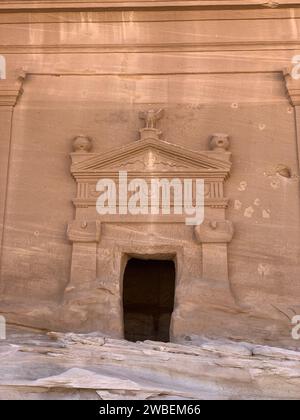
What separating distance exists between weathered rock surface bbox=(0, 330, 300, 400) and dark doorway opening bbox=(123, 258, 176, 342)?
3.34m

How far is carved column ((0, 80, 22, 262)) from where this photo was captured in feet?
28.9

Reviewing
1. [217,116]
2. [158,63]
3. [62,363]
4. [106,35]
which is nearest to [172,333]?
[62,363]

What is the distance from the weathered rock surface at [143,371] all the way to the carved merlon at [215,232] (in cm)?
187

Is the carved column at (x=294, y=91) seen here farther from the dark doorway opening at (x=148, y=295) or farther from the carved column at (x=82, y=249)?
the carved column at (x=82, y=249)

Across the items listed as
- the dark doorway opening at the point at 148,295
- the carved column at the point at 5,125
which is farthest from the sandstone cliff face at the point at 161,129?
the dark doorway opening at the point at 148,295

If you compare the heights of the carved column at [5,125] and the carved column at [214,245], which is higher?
the carved column at [5,125]

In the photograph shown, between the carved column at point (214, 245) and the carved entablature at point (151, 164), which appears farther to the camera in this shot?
the carved entablature at point (151, 164)

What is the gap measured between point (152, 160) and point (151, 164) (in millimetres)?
65

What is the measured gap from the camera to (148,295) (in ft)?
34.4

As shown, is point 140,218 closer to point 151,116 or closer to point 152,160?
point 152,160

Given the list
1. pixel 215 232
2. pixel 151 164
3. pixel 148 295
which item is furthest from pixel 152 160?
pixel 148 295

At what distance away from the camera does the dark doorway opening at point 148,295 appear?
10.1 m

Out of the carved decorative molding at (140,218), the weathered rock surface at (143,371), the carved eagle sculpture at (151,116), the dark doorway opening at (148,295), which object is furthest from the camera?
the dark doorway opening at (148,295)

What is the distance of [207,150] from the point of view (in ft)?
29.1
